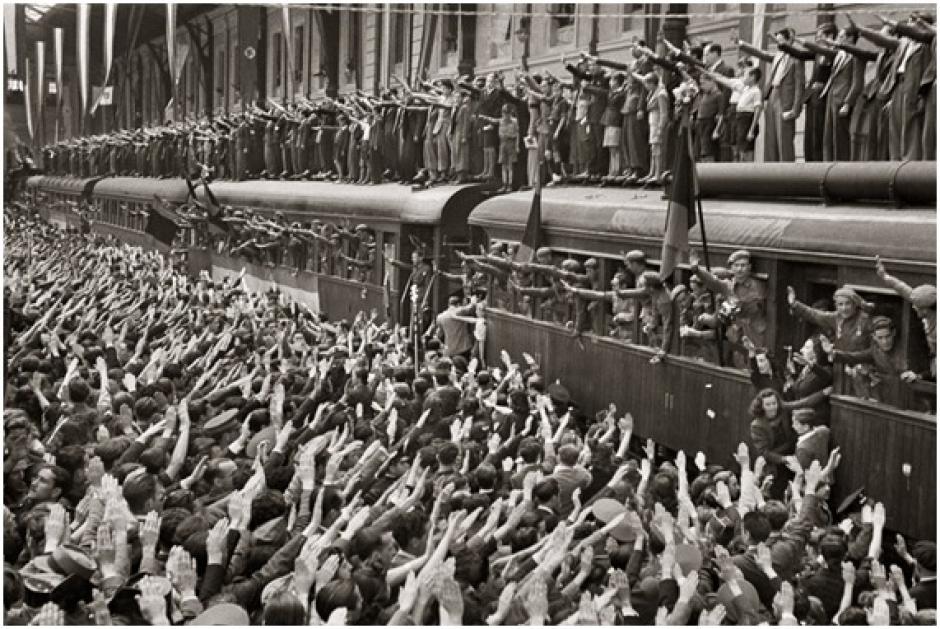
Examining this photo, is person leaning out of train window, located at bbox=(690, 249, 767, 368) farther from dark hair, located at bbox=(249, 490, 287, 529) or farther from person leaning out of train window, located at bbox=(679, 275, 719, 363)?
dark hair, located at bbox=(249, 490, 287, 529)

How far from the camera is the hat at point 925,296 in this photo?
10.5 m

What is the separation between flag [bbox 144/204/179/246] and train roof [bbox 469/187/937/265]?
13.4 metres

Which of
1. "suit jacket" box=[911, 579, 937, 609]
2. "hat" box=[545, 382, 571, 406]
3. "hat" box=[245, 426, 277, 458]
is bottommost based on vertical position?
"hat" box=[545, 382, 571, 406]

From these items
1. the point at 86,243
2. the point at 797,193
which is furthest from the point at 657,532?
the point at 86,243

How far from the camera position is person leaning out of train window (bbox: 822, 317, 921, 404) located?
1103 centimetres

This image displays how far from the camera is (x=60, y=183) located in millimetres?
51562

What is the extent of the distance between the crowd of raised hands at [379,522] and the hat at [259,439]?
3 cm

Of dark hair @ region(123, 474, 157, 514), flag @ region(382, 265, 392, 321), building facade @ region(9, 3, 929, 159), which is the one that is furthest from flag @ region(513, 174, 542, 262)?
dark hair @ region(123, 474, 157, 514)

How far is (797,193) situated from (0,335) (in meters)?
6.57

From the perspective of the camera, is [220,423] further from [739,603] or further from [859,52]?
[859,52]

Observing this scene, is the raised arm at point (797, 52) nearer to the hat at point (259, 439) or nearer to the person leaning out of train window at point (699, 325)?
the person leaning out of train window at point (699, 325)

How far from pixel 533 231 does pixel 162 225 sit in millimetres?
15653

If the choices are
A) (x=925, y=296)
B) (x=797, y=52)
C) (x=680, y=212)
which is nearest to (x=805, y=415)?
(x=925, y=296)

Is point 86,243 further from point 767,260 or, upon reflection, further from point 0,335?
point 0,335
